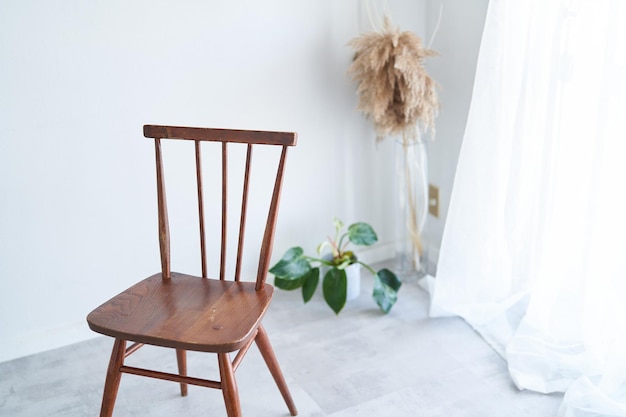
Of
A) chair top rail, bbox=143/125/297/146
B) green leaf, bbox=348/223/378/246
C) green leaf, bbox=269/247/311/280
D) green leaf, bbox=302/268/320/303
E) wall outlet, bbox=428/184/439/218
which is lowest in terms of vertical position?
green leaf, bbox=302/268/320/303

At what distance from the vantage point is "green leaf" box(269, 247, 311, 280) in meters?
2.46

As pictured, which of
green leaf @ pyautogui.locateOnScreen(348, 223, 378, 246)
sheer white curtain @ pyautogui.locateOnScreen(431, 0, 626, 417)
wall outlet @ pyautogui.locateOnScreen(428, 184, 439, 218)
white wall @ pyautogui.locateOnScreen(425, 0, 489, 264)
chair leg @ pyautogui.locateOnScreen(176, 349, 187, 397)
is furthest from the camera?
wall outlet @ pyautogui.locateOnScreen(428, 184, 439, 218)

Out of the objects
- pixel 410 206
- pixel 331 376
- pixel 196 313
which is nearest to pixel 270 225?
pixel 196 313

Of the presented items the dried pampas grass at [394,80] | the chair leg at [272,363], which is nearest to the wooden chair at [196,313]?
the chair leg at [272,363]

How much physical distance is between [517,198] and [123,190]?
1298 mm

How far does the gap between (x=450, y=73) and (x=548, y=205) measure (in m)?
0.70

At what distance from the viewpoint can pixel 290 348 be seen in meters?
2.33

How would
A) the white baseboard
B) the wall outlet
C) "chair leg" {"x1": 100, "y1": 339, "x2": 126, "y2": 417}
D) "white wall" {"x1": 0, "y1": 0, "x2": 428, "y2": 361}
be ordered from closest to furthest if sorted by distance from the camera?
"chair leg" {"x1": 100, "y1": 339, "x2": 126, "y2": 417}
"white wall" {"x1": 0, "y1": 0, "x2": 428, "y2": 361}
the white baseboard
the wall outlet

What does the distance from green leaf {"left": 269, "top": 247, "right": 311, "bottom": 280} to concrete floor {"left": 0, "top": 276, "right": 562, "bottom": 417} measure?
17 centimetres

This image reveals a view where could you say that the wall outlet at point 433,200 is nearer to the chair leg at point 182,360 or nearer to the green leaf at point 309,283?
the green leaf at point 309,283

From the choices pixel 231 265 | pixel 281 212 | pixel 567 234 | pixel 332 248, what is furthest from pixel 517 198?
pixel 231 265

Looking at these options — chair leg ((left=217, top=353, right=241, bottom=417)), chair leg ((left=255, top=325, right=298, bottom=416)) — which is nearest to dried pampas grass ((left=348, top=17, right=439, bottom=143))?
chair leg ((left=255, top=325, right=298, bottom=416))

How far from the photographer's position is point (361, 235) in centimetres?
256

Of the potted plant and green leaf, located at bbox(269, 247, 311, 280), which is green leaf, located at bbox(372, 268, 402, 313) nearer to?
the potted plant
